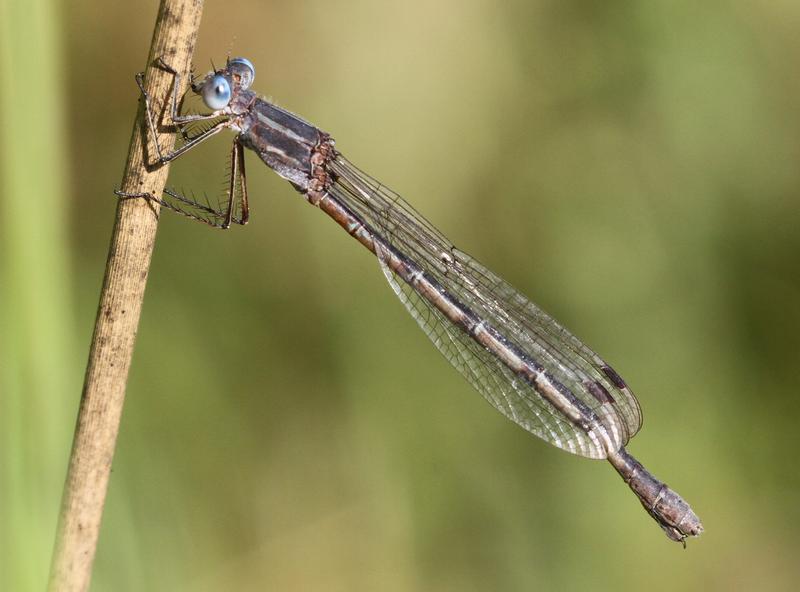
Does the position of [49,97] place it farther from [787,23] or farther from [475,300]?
[787,23]

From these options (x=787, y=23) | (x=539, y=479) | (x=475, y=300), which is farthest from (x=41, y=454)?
(x=787, y=23)

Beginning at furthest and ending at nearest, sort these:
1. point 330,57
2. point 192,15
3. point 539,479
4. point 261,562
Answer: point 330,57, point 539,479, point 261,562, point 192,15

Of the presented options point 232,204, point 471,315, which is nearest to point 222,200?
point 232,204

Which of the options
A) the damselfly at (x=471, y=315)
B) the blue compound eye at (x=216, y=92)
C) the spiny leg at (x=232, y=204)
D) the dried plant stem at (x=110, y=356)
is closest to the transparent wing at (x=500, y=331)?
the damselfly at (x=471, y=315)

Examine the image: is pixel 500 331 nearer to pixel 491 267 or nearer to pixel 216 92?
pixel 491 267

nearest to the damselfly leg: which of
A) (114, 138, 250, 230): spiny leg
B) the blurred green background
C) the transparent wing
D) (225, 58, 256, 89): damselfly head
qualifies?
(114, 138, 250, 230): spiny leg
